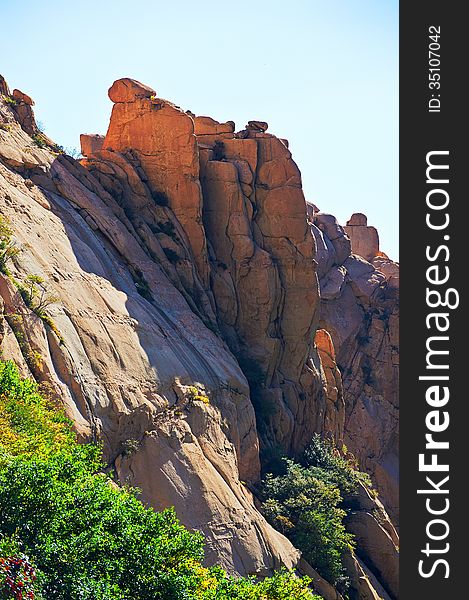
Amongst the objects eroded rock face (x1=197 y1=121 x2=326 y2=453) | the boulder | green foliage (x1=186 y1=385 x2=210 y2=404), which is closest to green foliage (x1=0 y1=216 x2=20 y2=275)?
green foliage (x1=186 y1=385 x2=210 y2=404)

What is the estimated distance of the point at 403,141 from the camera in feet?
61.4

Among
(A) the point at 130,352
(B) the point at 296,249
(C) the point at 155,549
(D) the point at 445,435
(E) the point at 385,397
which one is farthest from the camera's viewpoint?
(E) the point at 385,397

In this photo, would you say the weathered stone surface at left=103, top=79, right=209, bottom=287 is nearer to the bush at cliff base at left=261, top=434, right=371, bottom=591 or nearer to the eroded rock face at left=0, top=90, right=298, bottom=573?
the eroded rock face at left=0, top=90, right=298, bottom=573

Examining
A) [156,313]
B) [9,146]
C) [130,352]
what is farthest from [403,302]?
[9,146]

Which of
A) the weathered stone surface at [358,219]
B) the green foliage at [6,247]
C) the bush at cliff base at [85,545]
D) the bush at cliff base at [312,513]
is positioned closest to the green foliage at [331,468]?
the bush at cliff base at [312,513]

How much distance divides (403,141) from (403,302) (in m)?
3.59

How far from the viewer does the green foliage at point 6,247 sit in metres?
27.9

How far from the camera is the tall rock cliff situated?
94.8ft

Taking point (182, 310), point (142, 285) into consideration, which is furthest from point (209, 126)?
point (142, 285)

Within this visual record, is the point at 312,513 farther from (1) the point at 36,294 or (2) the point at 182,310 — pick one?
(1) the point at 36,294

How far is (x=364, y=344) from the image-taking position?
230ft

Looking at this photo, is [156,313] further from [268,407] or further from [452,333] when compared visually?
[452,333]

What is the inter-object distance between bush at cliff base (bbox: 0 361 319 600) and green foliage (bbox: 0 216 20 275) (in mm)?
8286

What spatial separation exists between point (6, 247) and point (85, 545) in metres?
13.9
